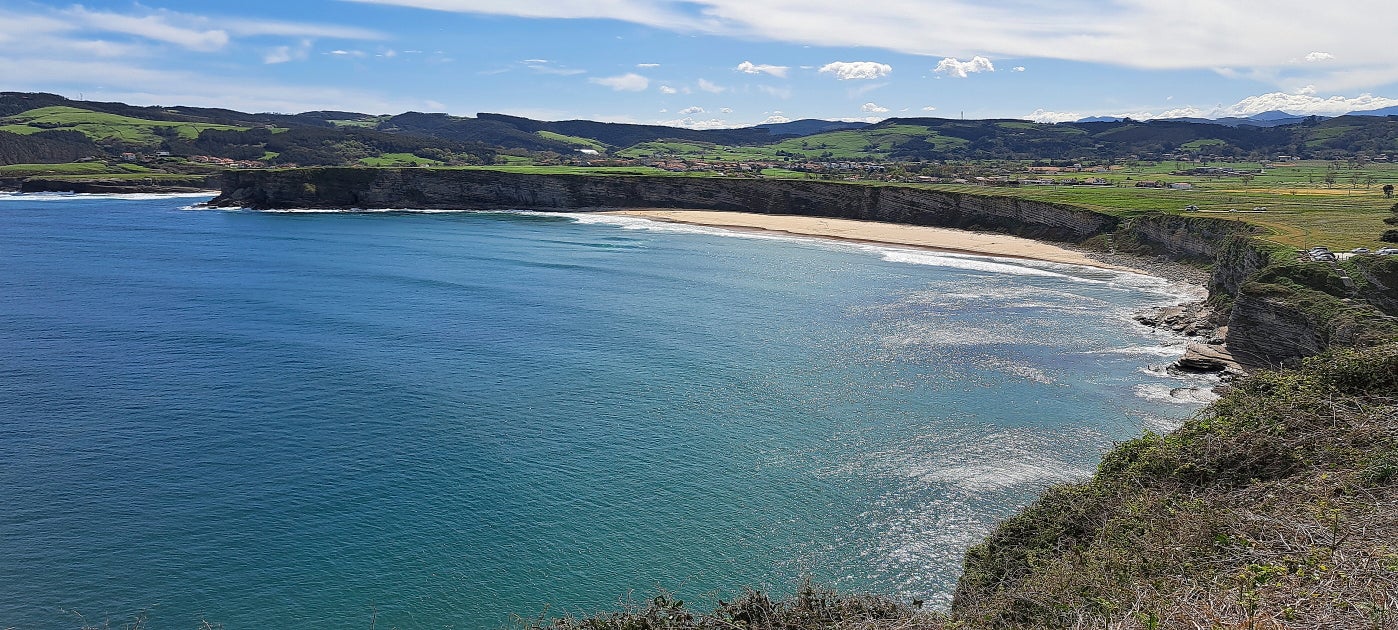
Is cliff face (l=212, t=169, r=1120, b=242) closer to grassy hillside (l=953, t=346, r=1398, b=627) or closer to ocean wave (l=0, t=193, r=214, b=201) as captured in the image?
ocean wave (l=0, t=193, r=214, b=201)

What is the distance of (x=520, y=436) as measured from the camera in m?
32.9

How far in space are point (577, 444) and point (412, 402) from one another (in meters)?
8.92

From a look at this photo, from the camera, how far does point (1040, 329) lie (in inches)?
2031

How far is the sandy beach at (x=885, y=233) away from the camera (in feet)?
283

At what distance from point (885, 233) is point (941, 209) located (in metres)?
11.3

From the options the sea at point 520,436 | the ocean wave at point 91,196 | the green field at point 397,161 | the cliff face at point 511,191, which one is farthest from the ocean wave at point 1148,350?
the green field at point 397,161

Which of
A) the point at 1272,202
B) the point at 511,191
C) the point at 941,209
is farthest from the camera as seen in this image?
the point at 511,191

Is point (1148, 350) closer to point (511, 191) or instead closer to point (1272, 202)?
point (1272, 202)

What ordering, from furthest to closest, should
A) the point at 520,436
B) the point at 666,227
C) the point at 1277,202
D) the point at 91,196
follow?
the point at 91,196 < the point at 666,227 < the point at 1277,202 < the point at 520,436

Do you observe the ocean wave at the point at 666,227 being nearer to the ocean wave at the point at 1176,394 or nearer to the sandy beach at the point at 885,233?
the sandy beach at the point at 885,233

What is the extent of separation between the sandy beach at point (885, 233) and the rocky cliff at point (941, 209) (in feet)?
10.3

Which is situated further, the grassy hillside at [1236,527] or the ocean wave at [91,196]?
the ocean wave at [91,196]

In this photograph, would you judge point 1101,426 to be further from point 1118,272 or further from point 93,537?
point 1118,272

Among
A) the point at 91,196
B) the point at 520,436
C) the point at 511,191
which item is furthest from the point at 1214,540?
the point at 91,196
